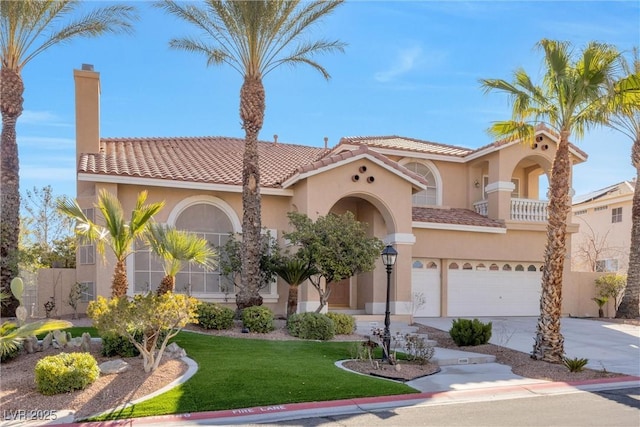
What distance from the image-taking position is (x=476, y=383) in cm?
1127

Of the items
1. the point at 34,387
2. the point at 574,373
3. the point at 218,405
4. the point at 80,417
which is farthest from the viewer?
the point at 574,373

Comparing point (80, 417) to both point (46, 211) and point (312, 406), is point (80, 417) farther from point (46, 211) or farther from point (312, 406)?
point (46, 211)

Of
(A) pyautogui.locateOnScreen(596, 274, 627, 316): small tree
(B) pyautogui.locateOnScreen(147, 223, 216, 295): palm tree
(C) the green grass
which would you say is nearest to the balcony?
(A) pyautogui.locateOnScreen(596, 274, 627, 316): small tree

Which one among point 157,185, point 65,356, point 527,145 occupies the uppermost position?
point 527,145

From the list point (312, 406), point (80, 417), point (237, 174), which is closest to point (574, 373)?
point (312, 406)

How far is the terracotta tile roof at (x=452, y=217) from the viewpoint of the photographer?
2147cm

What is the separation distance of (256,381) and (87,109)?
13486mm

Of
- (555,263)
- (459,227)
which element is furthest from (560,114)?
(459,227)

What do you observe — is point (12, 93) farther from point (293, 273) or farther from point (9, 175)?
point (293, 273)

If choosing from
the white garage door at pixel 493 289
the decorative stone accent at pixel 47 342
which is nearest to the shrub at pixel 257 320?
the decorative stone accent at pixel 47 342

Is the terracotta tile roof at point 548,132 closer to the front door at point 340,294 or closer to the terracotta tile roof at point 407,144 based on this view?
the terracotta tile roof at point 407,144

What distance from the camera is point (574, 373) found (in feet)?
40.3

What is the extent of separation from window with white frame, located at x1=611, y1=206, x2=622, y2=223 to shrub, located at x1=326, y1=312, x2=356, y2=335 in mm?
24287

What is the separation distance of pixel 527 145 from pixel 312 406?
1804 cm
